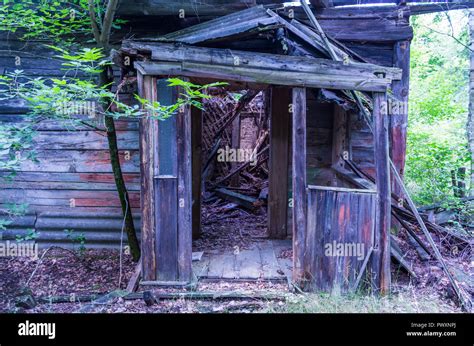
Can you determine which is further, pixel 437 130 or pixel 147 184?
pixel 437 130

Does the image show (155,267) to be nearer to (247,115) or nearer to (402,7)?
(402,7)

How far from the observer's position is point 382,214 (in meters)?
4.47

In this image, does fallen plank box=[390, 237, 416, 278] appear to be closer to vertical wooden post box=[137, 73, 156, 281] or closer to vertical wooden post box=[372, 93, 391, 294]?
vertical wooden post box=[372, 93, 391, 294]

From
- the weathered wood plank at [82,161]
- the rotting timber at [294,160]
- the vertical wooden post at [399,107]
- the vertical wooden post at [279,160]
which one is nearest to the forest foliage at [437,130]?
the vertical wooden post at [399,107]

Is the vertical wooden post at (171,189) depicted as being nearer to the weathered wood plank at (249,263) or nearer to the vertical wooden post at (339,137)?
the weathered wood plank at (249,263)

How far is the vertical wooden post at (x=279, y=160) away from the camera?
662 cm

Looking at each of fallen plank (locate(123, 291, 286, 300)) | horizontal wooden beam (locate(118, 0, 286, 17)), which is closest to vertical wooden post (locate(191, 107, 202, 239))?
horizontal wooden beam (locate(118, 0, 286, 17))

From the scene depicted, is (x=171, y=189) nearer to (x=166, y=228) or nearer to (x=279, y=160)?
(x=166, y=228)

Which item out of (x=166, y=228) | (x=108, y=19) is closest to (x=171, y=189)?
(x=166, y=228)

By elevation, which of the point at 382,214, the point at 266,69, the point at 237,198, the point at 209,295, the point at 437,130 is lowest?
the point at 209,295

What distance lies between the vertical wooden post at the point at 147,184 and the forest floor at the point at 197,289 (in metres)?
0.41

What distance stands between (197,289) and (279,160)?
3.12m

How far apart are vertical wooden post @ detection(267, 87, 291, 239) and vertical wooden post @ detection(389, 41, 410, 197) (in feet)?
6.20
